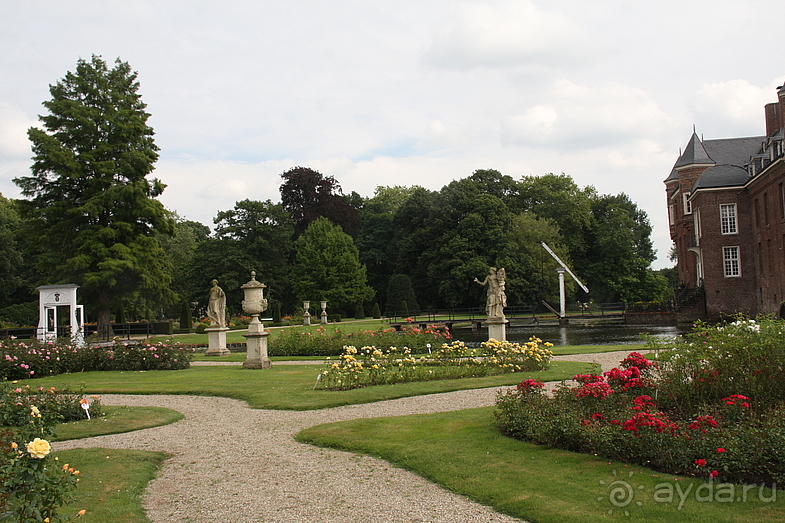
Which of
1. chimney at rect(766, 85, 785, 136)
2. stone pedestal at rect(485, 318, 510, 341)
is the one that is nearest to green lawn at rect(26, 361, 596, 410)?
stone pedestal at rect(485, 318, 510, 341)

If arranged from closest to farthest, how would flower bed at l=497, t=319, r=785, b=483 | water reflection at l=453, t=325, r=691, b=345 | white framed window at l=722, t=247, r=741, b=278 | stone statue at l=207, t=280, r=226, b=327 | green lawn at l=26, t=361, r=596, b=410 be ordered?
1. flower bed at l=497, t=319, r=785, b=483
2. green lawn at l=26, t=361, r=596, b=410
3. stone statue at l=207, t=280, r=226, b=327
4. water reflection at l=453, t=325, r=691, b=345
5. white framed window at l=722, t=247, r=741, b=278

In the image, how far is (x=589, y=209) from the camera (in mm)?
62031

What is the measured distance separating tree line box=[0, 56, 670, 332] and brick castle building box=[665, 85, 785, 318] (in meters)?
13.4

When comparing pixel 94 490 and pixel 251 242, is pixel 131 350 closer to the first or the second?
pixel 94 490

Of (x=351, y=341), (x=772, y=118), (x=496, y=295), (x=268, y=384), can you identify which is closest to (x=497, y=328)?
(x=496, y=295)

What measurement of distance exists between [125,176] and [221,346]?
53.7 ft

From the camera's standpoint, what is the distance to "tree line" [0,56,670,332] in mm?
33562

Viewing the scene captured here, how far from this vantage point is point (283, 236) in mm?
53688

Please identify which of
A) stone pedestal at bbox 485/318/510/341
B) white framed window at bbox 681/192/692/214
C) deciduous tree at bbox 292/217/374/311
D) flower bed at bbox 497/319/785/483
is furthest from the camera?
deciduous tree at bbox 292/217/374/311

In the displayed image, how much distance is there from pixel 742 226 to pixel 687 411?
114 feet

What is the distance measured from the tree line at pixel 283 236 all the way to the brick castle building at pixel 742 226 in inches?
528

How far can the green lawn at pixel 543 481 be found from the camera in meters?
4.91

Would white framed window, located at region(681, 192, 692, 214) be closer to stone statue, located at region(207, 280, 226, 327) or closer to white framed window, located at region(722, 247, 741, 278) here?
white framed window, located at region(722, 247, 741, 278)

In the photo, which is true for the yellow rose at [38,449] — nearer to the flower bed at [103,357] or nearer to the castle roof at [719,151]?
the flower bed at [103,357]
